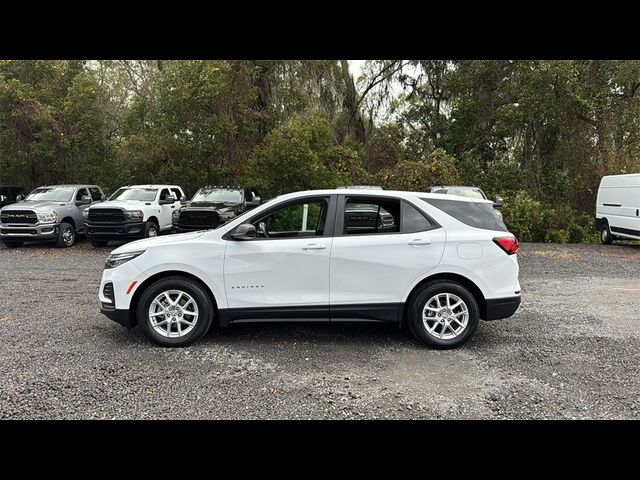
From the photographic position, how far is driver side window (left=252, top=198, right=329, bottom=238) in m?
5.28

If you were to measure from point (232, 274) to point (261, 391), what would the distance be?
4.62ft

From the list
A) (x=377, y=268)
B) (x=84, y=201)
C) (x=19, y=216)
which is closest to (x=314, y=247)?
(x=377, y=268)

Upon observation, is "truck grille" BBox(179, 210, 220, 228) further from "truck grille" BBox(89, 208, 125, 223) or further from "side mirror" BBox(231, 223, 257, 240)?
"side mirror" BBox(231, 223, 257, 240)

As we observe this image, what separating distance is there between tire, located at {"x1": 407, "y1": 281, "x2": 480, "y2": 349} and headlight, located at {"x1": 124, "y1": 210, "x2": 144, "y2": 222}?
33.6 ft

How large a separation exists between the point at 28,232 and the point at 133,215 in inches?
115

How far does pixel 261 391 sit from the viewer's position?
13.4ft

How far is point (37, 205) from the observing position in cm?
1350

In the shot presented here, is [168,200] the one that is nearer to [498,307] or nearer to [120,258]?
[120,258]

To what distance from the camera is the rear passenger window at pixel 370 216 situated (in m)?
5.26

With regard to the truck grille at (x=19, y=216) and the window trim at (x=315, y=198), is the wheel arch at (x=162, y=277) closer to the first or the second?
the window trim at (x=315, y=198)

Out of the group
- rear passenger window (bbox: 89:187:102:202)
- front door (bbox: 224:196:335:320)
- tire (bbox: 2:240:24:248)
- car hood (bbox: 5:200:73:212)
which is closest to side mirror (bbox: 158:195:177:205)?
rear passenger window (bbox: 89:187:102:202)

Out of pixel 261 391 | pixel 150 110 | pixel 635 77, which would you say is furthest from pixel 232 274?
pixel 635 77

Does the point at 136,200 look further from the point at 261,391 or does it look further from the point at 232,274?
the point at 261,391

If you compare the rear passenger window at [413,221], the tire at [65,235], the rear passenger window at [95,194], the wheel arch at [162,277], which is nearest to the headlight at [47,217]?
the tire at [65,235]
